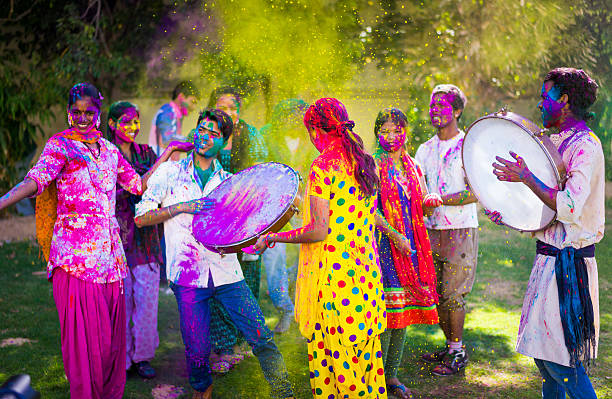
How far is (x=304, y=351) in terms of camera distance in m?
5.07

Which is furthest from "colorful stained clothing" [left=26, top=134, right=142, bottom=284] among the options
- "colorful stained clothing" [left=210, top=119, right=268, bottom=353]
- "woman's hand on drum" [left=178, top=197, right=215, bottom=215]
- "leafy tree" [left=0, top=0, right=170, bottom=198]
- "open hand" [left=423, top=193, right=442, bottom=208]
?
"leafy tree" [left=0, top=0, right=170, bottom=198]

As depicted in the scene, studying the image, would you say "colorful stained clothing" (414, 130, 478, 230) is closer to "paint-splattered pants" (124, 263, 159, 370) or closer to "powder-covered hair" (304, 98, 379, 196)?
"powder-covered hair" (304, 98, 379, 196)

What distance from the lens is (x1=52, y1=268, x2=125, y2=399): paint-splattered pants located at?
3.58 meters

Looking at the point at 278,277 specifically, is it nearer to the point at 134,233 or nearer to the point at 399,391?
the point at 134,233

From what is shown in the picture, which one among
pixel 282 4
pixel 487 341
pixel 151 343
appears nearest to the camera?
pixel 151 343

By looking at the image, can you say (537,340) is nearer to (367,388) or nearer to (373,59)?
(367,388)

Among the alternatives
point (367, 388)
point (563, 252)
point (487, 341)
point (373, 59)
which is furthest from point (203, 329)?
point (373, 59)

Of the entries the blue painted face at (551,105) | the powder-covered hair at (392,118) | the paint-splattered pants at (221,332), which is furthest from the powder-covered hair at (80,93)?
the blue painted face at (551,105)

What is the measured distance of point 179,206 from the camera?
3641 millimetres

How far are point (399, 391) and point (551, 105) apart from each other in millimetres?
2194

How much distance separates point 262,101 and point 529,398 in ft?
22.8

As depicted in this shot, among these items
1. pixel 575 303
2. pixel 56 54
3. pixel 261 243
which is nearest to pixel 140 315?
pixel 261 243

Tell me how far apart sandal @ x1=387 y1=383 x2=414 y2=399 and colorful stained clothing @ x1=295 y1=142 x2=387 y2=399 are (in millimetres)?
924

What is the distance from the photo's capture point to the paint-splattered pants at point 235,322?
3.77m
